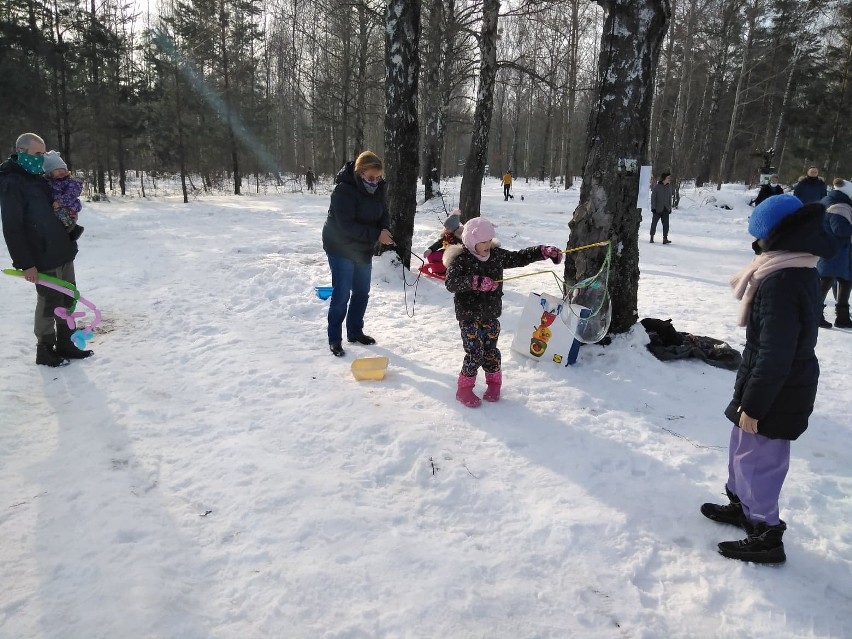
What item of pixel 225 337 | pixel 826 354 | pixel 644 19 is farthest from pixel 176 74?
pixel 826 354

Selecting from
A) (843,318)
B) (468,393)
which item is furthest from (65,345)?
(843,318)

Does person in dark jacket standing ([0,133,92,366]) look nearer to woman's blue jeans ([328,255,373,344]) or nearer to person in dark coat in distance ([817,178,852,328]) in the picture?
woman's blue jeans ([328,255,373,344])

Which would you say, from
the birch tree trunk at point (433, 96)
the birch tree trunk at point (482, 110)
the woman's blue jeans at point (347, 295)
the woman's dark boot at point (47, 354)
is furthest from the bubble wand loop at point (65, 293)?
the birch tree trunk at point (433, 96)

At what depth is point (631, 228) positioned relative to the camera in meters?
→ 4.71

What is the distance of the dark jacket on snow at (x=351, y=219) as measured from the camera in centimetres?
467

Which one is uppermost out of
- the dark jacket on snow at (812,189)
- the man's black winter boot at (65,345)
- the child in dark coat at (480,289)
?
the dark jacket on snow at (812,189)

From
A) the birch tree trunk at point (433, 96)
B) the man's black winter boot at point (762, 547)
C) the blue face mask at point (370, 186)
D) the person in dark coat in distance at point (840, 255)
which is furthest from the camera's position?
the birch tree trunk at point (433, 96)

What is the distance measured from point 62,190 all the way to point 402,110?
4.32 metres

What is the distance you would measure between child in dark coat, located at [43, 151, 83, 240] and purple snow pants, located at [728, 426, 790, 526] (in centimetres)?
514

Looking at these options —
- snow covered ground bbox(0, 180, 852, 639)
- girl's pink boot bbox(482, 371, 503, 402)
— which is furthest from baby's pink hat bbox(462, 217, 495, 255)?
snow covered ground bbox(0, 180, 852, 639)

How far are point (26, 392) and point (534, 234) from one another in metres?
11.2

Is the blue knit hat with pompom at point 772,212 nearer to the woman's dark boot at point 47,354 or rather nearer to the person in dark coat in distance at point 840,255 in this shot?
the person in dark coat in distance at point 840,255

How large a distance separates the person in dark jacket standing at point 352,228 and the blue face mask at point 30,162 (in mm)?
2332

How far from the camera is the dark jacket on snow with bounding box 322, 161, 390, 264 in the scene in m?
4.67
